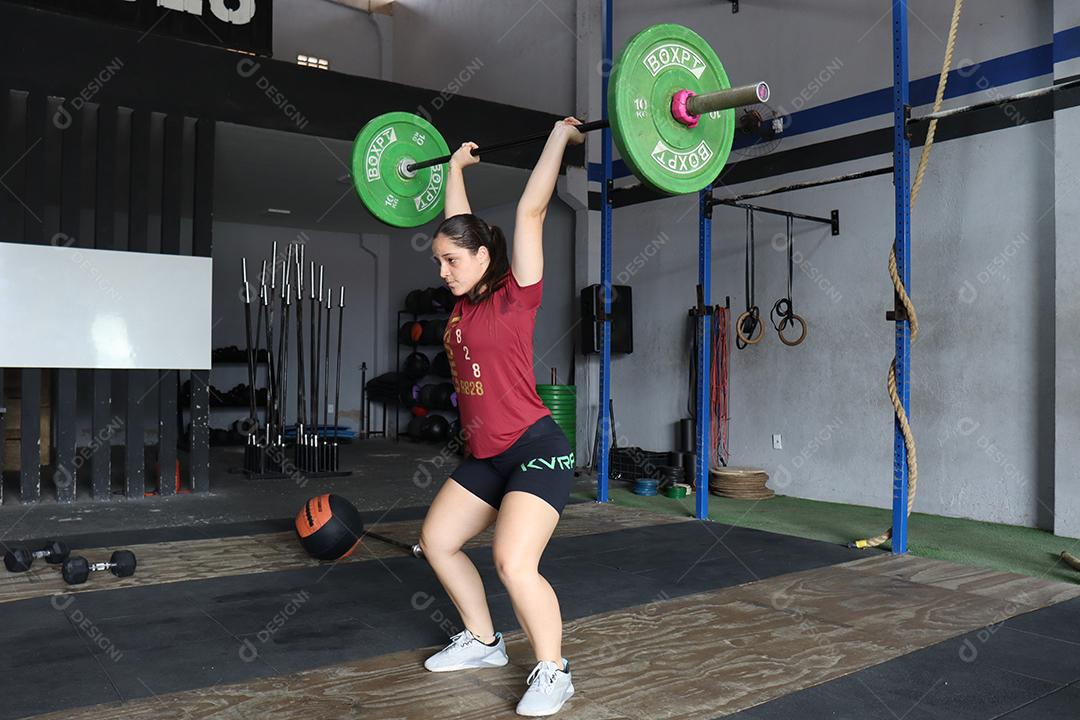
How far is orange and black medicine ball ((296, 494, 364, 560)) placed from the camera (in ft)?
10.2

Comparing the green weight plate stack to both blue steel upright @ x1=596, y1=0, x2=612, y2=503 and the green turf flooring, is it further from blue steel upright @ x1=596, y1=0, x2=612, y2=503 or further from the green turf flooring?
blue steel upright @ x1=596, y1=0, x2=612, y2=503

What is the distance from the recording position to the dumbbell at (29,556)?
2928mm

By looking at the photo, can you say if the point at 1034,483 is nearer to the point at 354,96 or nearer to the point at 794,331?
the point at 794,331

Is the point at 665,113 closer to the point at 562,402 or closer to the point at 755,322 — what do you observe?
the point at 755,322

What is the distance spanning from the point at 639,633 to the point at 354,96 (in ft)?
14.1

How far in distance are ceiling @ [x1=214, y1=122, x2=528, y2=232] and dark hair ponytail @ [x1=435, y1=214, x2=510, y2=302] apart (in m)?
3.50

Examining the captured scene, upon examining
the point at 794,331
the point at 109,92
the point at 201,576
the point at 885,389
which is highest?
the point at 109,92

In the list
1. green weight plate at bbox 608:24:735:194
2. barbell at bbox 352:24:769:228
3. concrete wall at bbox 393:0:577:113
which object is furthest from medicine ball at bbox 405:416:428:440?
green weight plate at bbox 608:24:735:194

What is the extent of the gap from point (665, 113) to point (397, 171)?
102 cm

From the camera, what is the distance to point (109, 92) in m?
4.76

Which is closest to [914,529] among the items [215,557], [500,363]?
[500,363]

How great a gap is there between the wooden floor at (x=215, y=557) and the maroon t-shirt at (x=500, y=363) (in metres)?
1.65

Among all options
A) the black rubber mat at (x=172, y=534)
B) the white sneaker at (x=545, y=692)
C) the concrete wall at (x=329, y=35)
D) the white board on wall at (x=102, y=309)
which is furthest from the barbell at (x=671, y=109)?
the concrete wall at (x=329, y=35)

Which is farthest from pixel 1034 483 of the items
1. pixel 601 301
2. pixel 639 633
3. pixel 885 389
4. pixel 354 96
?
pixel 354 96
